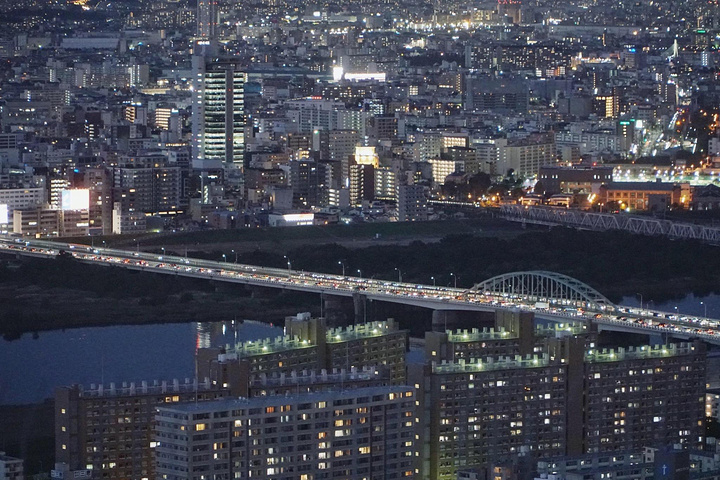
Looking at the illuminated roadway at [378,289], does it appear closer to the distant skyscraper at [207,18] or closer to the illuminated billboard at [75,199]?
the illuminated billboard at [75,199]

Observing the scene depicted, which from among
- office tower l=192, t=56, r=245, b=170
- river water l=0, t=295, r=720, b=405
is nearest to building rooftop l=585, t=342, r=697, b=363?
river water l=0, t=295, r=720, b=405

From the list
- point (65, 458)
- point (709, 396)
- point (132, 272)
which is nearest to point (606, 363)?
point (709, 396)

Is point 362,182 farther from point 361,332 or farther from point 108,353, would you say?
point 361,332

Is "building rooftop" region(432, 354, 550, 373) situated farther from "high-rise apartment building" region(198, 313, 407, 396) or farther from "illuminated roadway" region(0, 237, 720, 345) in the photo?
"illuminated roadway" region(0, 237, 720, 345)

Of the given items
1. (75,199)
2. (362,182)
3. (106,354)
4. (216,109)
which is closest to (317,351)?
(106,354)

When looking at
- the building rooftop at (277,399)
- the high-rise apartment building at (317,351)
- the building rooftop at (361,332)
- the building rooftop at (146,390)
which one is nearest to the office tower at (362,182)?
the building rooftop at (361,332)
